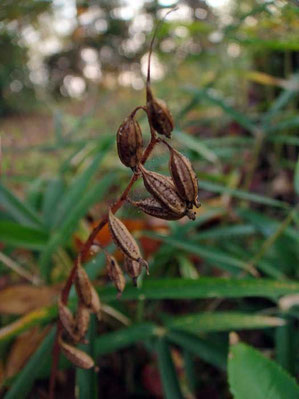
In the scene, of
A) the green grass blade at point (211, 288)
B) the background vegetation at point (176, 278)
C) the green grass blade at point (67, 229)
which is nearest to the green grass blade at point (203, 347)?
the background vegetation at point (176, 278)

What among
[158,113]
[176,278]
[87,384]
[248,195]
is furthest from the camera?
[248,195]

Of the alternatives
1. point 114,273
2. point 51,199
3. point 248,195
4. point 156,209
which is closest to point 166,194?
point 156,209

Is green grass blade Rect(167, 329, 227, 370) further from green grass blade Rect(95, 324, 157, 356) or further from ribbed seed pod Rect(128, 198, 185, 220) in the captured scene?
ribbed seed pod Rect(128, 198, 185, 220)

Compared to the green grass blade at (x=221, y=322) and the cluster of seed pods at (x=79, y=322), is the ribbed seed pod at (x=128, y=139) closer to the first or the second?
the cluster of seed pods at (x=79, y=322)

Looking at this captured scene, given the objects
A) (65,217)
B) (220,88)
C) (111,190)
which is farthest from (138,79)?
(65,217)

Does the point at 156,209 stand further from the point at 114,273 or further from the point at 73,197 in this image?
the point at 73,197

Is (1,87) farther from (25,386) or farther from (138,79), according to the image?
(25,386)
